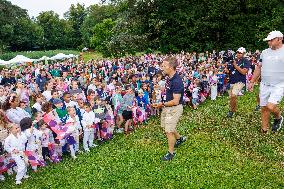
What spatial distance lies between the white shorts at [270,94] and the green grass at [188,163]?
84 cm

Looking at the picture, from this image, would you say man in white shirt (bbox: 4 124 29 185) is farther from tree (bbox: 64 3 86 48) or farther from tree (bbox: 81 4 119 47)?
tree (bbox: 64 3 86 48)

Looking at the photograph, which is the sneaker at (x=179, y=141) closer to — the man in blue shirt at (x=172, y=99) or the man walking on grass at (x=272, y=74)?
the man in blue shirt at (x=172, y=99)

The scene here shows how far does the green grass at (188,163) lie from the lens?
7.05 m

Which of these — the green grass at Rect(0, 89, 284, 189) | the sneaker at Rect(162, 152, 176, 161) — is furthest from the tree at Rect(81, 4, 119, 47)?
the sneaker at Rect(162, 152, 176, 161)

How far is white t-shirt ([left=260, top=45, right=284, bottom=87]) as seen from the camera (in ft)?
27.9

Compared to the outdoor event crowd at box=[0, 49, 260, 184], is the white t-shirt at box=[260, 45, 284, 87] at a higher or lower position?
higher

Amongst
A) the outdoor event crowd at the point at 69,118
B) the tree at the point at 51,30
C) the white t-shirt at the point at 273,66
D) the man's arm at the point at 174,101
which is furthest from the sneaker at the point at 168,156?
the tree at the point at 51,30

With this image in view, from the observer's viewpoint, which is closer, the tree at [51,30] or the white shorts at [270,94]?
the white shorts at [270,94]

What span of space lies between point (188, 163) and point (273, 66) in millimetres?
2960

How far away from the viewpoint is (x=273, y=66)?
28.3 feet

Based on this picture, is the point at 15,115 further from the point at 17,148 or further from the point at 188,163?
the point at 188,163

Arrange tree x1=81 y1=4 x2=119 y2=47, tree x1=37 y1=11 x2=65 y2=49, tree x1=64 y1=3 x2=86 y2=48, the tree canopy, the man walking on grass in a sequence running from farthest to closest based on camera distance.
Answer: tree x1=64 y1=3 x2=86 y2=48 → tree x1=81 y1=4 x2=119 y2=47 → tree x1=37 y1=11 x2=65 y2=49 → the tree canopy → the man walking on grass

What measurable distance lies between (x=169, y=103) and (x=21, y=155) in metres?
3.35

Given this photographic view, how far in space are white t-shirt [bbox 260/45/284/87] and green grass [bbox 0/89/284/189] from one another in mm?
1291
